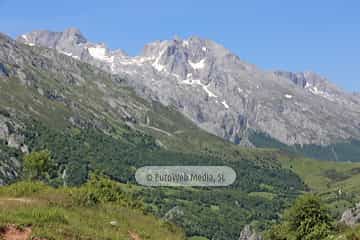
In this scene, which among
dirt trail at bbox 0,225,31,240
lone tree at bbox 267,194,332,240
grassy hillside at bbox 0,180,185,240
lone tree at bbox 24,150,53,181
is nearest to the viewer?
dirt trail at bbox 0,225,31,240

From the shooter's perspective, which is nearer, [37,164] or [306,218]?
[306,218]

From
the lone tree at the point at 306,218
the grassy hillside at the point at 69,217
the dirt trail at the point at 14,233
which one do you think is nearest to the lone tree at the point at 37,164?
the lone tree at the point at 306,218

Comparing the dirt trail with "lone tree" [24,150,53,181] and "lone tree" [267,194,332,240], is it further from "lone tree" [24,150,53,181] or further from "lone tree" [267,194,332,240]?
"lone tree" [24,150,53,181]

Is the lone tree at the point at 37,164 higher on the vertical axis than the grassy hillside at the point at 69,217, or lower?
higher

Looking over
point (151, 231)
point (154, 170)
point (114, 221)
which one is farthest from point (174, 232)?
point (154, 170)

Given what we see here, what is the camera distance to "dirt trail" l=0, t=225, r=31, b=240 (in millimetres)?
26497

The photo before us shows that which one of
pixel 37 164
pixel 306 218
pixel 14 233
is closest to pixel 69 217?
pixel 14 233

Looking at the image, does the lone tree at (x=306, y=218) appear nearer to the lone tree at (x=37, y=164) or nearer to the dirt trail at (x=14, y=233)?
the lone tree at (x=37, y=164)

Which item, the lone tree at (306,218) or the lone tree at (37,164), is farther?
the lone tree at (37,164)

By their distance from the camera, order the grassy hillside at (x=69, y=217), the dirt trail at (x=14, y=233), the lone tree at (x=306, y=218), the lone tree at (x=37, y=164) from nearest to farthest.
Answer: the dirt trail at (x=14, y=233)
the grassy hillside at (x=69, y=217)
the lone tree at (x=306, y=218)
the lone tree at (x=37, y=164)

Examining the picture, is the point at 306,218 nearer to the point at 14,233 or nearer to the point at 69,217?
the point at 69,217

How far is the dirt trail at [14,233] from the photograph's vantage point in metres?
26.5

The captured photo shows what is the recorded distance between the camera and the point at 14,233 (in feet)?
88.4

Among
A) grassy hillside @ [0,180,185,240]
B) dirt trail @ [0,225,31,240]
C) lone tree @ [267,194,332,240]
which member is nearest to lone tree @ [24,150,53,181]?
lone tree @ [267,194,332,240]
